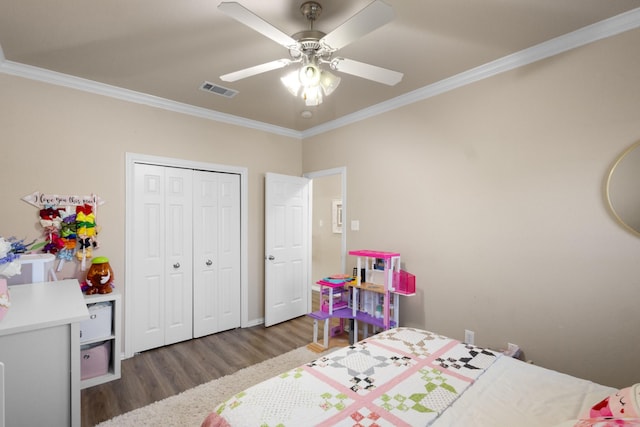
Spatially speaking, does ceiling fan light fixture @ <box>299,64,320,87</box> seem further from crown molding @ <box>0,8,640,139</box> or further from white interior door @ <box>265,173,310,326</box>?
white interior door @ <box>265,173,310,326</box>

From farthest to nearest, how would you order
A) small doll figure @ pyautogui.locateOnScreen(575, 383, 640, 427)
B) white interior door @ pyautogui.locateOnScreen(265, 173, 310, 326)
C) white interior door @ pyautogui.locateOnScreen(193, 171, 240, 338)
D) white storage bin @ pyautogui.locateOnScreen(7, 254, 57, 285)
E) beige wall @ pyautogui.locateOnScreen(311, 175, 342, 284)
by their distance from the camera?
beige wall @ pyautogui.locateOnScreen(311, 175, 342, 284) < white interior door @ pyautogui.locateOnScreen(265, 173, 310, 326) < white interior door @ pyautogui.locateOnScreen(193, 171, 240, 338) < white storage bin @ pyautogui.locateOnScreen(7, 254, 57, 285) < small doll figure @ pyautogui.locateOnScreen(575, 383, 640, 427)

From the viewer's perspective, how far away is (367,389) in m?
1.36

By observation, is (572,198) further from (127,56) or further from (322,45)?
(127,56)

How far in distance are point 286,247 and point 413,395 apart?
2824 millimetres

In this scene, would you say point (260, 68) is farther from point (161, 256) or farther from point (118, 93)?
point (161, 256)

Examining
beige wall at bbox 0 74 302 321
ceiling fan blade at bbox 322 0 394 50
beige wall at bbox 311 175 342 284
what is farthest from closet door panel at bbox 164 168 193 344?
beige wall at bbox 311 175 342 284

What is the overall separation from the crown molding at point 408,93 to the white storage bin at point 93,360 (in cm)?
226

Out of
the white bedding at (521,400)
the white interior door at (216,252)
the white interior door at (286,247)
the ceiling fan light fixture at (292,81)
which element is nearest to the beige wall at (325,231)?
the white interior door at (286,247)

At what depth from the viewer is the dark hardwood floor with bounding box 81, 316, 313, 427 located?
2.25 m

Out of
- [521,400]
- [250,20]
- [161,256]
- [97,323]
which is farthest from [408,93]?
[97,323]

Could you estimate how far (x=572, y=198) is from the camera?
82.6 inches

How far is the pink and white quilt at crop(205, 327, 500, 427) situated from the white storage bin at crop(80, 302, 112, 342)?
72.8 inches

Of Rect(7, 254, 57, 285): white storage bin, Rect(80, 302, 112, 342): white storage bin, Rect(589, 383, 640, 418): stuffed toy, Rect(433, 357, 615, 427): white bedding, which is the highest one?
Rect(7, 254, 57, 285): white storage bin

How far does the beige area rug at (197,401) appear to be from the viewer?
2010mm
